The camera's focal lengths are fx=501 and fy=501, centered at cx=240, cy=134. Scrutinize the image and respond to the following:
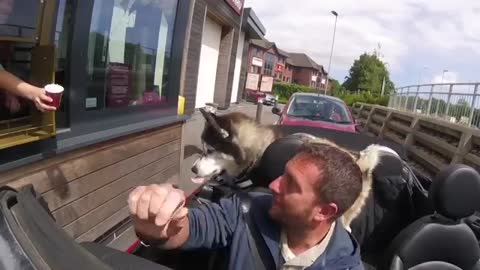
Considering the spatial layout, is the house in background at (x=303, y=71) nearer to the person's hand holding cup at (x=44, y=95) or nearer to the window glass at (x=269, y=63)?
the window glass at (x=269, y=63)

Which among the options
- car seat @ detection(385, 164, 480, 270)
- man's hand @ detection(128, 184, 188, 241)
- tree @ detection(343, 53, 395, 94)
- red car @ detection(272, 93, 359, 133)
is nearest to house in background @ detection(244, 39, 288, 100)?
tree @ detection(343, 53, 395, 94)

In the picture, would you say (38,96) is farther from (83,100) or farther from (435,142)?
(435,142)

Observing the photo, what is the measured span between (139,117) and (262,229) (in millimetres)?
2588

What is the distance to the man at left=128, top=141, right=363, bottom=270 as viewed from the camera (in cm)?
196

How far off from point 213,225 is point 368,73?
7927cm

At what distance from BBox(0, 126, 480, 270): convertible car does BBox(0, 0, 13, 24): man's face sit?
1.12m

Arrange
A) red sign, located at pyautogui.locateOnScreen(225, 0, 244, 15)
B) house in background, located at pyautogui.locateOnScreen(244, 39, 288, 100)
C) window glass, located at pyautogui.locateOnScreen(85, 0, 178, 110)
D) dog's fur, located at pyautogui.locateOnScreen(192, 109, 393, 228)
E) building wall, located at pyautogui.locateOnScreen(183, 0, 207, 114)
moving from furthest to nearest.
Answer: house in background, located at pyautogui.locateOnScreen(244, 39, 288, 100) < red sign, located at pyautogui.locateOnScreen(225, 0, 244, 15) < building wall, located at pyautogui.locateOnScreen(183, 0, 207, 114) < dog's fur, located at pyautogui.locateOnScreen(192, 109, 393, 228) < window glass, located at pyautogui.locateOnScreen(85, 0, 178, 110)

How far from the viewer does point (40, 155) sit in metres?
2.75

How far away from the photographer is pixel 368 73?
256 ft

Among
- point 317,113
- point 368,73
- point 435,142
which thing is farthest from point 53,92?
point 368,73

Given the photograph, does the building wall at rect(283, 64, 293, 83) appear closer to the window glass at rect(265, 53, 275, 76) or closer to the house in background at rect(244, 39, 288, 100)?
the house in background at rect(244, 39, 288, 100)

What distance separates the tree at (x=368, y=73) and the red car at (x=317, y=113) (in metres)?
68.1

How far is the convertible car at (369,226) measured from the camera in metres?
1.28

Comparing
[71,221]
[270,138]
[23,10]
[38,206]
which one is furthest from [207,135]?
[38,206]
